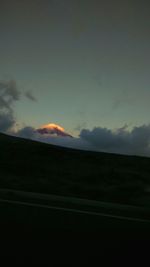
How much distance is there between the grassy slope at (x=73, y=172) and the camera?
14.3m

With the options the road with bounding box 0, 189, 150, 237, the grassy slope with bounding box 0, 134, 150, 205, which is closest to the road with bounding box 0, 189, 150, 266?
the road with bounding box 0, 189, 150, 237

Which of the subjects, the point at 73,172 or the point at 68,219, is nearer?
the point at 68,219

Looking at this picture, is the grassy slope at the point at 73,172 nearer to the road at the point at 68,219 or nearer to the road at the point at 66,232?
the road at the point at 68,219

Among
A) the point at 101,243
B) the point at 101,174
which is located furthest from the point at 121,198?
the point at 101,243

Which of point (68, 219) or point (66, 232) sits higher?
point (68, 219)

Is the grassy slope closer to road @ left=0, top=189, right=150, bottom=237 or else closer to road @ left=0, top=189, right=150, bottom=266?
road @ left=0, top=189, right=150, bottom=237

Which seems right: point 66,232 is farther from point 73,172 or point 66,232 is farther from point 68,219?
point 73,172

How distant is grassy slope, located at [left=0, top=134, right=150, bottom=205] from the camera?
1433 centimetres

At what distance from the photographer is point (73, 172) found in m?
16.7

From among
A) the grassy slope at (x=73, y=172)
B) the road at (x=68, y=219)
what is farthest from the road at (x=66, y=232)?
the grassy slope at (x=73, y=172)

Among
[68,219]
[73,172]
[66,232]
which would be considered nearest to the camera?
[66,232]

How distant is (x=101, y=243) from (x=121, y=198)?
23.3 ft

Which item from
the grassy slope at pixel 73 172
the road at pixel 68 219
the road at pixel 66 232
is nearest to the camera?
the road at pixel 66 232

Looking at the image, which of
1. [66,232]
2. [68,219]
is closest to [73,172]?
[68,219]
